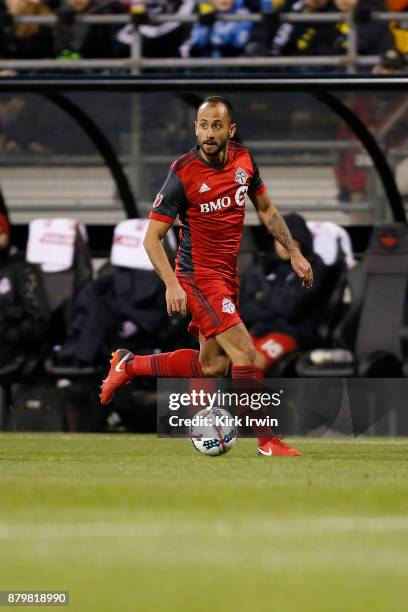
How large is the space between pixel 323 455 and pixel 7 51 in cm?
658

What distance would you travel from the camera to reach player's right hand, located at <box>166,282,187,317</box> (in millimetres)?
9641

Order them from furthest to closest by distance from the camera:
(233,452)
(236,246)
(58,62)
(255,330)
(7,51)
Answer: (7,51)
(58,62)
(255,330)
(233,452)
(236,246)

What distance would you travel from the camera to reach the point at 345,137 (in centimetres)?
1431

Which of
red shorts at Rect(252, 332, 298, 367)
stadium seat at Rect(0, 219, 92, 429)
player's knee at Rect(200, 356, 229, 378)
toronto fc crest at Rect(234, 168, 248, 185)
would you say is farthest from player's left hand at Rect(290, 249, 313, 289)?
stadium seat at Rect(0, 219, 92, 429)

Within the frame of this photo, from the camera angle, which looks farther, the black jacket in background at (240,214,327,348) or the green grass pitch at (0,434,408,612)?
the black jacket in background at (240,214,327,348)

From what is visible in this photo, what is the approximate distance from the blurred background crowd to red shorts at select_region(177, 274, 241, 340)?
454 centimetres

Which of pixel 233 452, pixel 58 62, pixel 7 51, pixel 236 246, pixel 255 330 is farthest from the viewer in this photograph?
pixel 7 51

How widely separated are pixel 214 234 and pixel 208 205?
0.62ft

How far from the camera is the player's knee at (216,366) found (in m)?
10.4

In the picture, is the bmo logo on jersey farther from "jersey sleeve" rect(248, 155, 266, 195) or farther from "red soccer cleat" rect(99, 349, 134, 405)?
"red soccer cleat" rect(99, 349, 134, 405)

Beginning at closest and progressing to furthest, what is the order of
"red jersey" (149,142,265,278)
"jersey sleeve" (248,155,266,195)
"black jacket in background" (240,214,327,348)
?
1. "red jersey" (149,142,265,278)
2. "jersey sleeve" (248,155,266,195)
3. "black jacket in background" (240,214,327,348)

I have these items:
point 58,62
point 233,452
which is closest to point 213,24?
point 58,62

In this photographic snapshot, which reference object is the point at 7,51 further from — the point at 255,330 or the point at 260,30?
the point at 255,330

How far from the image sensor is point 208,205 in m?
10.1
